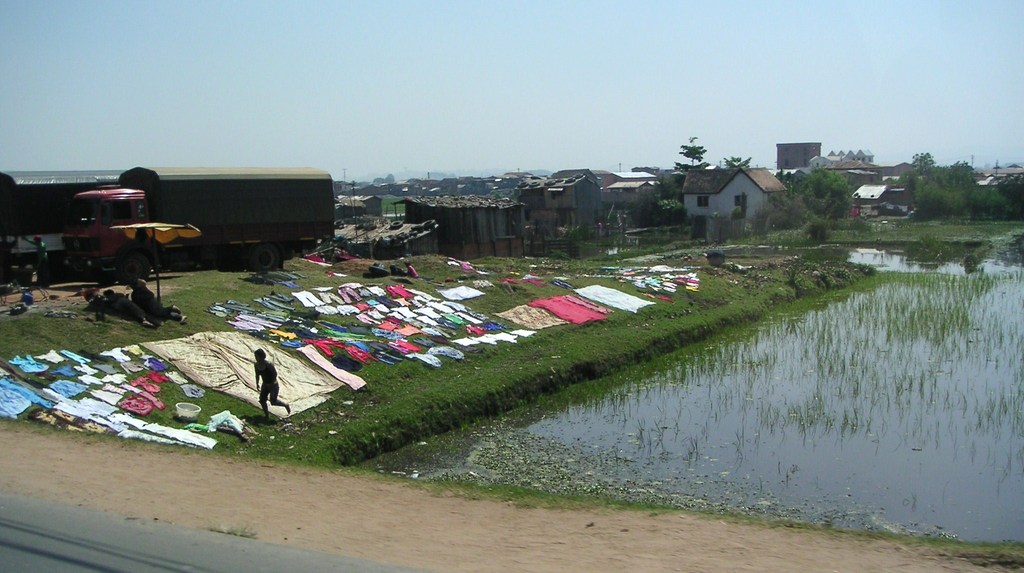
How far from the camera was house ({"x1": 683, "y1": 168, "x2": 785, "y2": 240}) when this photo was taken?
2530 inches

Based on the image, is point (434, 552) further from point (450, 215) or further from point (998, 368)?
point (450, 215)

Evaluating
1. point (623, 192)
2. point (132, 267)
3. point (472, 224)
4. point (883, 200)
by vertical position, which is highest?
point (623, 192)

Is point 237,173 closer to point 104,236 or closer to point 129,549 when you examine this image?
point 104,236

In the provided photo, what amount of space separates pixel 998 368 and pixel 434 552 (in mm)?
17803

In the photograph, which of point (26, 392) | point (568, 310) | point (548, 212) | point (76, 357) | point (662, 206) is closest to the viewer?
point (26, 392)

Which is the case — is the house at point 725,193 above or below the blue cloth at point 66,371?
above

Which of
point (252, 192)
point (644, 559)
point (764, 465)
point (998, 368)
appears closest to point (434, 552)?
point (644, 559)

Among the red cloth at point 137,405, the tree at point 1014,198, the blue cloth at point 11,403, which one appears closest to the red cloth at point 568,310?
the red cloth at point 137,405

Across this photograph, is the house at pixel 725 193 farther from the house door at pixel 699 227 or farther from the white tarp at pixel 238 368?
the white tarp at pixel 238 368

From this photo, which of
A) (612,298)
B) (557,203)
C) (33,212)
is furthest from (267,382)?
(557,203)

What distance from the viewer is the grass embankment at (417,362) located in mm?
14680

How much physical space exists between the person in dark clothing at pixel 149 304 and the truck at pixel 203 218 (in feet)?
10.0

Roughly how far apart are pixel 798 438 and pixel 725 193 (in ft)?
169

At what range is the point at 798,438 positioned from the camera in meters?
15.4
